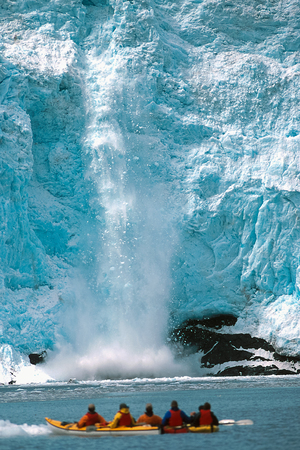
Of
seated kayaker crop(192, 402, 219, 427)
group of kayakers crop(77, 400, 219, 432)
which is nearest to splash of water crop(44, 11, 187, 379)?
group of kayakers crop(77, 400, 219, 432)

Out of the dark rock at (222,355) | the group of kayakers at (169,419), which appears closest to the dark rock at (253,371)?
the dark rock at (222,355)

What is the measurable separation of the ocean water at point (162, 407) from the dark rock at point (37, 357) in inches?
71.7

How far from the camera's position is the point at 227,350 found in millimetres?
34000

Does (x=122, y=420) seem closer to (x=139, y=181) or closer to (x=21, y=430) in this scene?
(x=21, y=430)

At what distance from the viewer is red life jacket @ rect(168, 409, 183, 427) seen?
47.2 feet

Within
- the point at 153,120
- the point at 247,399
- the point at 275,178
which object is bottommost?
the point at 247,399

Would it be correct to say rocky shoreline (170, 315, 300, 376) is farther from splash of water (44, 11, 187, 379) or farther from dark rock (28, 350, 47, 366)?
dark rock (28, 350, 47, 366)

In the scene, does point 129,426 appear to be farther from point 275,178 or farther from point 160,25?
point 160,25

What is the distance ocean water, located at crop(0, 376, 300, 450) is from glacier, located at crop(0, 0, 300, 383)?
3807 mm

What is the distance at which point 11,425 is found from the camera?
15.9 meters

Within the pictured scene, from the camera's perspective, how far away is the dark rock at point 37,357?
101 feet

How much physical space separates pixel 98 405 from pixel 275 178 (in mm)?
17917

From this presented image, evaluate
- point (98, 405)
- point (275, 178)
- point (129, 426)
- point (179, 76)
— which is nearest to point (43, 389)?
point (98, 405)

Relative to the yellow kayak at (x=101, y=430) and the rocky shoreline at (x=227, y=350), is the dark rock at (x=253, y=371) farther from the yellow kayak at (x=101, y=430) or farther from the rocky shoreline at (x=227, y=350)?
the yellow kayak at (x=101, y=430)
